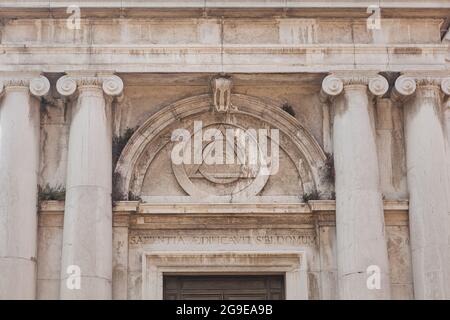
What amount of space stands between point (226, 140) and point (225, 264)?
231 cm

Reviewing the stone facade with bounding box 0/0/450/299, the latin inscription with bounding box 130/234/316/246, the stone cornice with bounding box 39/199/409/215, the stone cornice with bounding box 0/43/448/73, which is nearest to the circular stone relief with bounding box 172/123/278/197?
the stone facade with bounding box 0/0/450/299

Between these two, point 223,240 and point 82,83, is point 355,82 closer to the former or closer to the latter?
point 223,240

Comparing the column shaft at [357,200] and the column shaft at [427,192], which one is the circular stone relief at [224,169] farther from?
the column shaft at [427,192]

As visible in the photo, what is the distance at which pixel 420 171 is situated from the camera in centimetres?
1880

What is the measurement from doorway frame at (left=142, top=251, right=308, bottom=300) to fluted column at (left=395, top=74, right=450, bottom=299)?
2022mm

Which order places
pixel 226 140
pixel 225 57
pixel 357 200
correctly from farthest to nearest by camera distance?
1. pixel 226 140
2. pixel 225 57
3. pixel 357 200

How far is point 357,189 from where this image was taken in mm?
18547

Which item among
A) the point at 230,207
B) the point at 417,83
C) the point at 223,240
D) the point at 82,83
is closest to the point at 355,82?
the point at 417,83

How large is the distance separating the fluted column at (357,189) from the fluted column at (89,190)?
12.7 ft

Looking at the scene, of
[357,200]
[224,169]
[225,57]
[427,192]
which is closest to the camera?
[357,200]

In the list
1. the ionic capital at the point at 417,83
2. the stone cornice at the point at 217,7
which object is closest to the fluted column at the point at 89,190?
the stone cornice at the point at 217,7

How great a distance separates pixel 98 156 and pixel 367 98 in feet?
15.7
